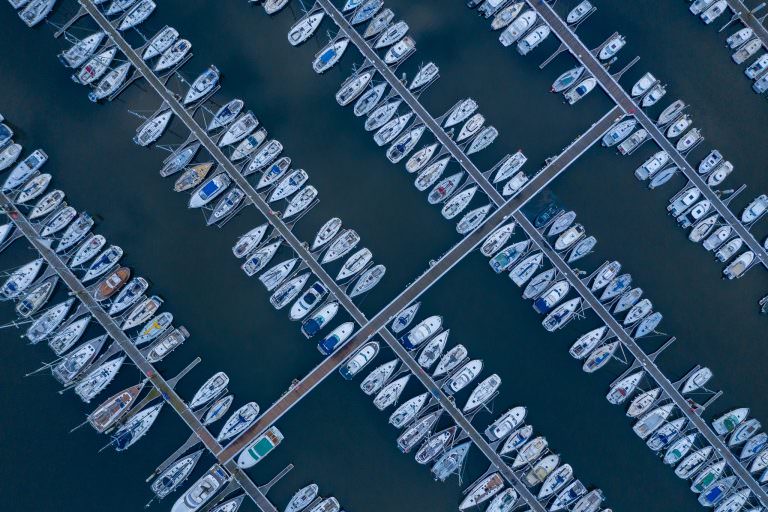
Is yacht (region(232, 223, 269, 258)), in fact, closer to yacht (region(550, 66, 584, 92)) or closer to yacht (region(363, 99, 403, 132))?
yacht (region(363, 99, 403, 132))

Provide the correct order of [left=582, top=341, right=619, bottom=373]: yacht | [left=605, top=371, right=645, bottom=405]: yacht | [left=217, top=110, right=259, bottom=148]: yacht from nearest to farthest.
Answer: [left=217, top=110, right=259, bottom=148]: yacht, [left=582, top=341, right=619, bottom=373]: yacht, [left=605, top=371, right=645, bottom=405]: yacht

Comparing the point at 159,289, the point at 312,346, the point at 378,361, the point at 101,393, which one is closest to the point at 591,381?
the point at 378,361

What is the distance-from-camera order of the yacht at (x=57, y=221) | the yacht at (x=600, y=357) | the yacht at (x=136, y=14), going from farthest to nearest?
the yacht at (x=600, y=357), the yacht at (x=136, y=14), the yacht at (x=57, y=221)

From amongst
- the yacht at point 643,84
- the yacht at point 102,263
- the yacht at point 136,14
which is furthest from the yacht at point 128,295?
the yacht at point 643,84

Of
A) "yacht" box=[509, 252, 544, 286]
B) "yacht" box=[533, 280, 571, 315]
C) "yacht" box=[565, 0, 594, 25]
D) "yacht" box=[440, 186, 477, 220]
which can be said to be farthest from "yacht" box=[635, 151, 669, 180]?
"yacht" box=[440, 186, 477, 220]

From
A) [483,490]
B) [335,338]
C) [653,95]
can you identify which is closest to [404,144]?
[335,338]

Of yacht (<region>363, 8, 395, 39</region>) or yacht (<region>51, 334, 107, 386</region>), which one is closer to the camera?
yacht (<region>51, 334, 107, 386</region>)

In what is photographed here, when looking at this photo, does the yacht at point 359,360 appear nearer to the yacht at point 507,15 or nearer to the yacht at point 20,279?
the yacht at point 20,279
